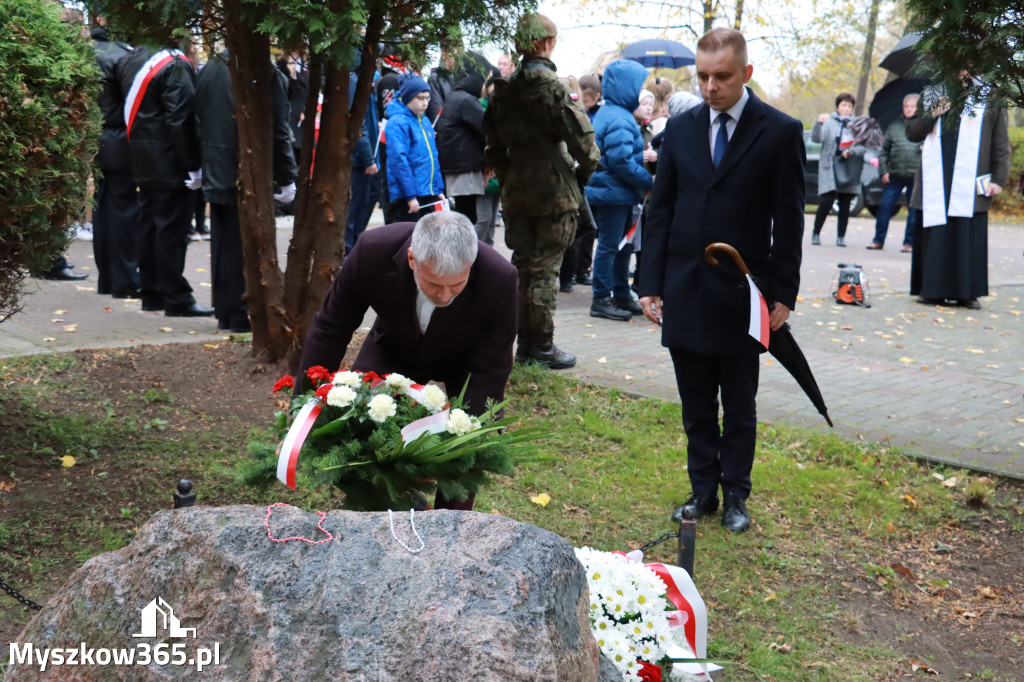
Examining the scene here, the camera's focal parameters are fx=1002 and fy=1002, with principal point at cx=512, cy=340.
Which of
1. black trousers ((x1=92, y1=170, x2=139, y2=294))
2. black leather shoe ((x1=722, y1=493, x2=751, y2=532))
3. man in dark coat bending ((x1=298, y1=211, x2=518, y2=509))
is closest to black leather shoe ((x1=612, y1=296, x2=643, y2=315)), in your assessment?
black trousers ((x1=92, y1=170, x2=139, y2=294))

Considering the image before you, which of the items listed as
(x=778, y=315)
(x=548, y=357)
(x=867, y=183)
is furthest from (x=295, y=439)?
(x=867, y=183)

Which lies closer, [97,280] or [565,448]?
[565,448]

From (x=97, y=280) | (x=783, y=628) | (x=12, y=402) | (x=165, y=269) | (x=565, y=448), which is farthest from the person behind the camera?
(x=97, y=280)

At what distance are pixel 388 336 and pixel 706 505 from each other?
1915 millimetres

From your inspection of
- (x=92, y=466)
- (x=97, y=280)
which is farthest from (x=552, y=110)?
(x=97, y=280)

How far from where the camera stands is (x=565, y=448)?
594 centimetres

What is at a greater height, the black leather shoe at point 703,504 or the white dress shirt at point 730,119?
the white dress shirt at point 730,119

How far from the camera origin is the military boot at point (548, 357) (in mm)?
7602

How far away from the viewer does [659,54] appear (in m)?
16.0

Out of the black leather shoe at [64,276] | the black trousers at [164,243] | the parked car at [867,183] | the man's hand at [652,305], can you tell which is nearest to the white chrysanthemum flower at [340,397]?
the man's hand at [652,305]

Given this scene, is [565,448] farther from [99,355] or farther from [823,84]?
[823,84]

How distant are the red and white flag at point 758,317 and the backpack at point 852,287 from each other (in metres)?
7.45

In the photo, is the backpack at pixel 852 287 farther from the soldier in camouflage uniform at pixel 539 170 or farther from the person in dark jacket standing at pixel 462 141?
the soldier in camouflage uniform at pixel 539 170

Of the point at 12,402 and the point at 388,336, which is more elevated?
the point at 388,336
